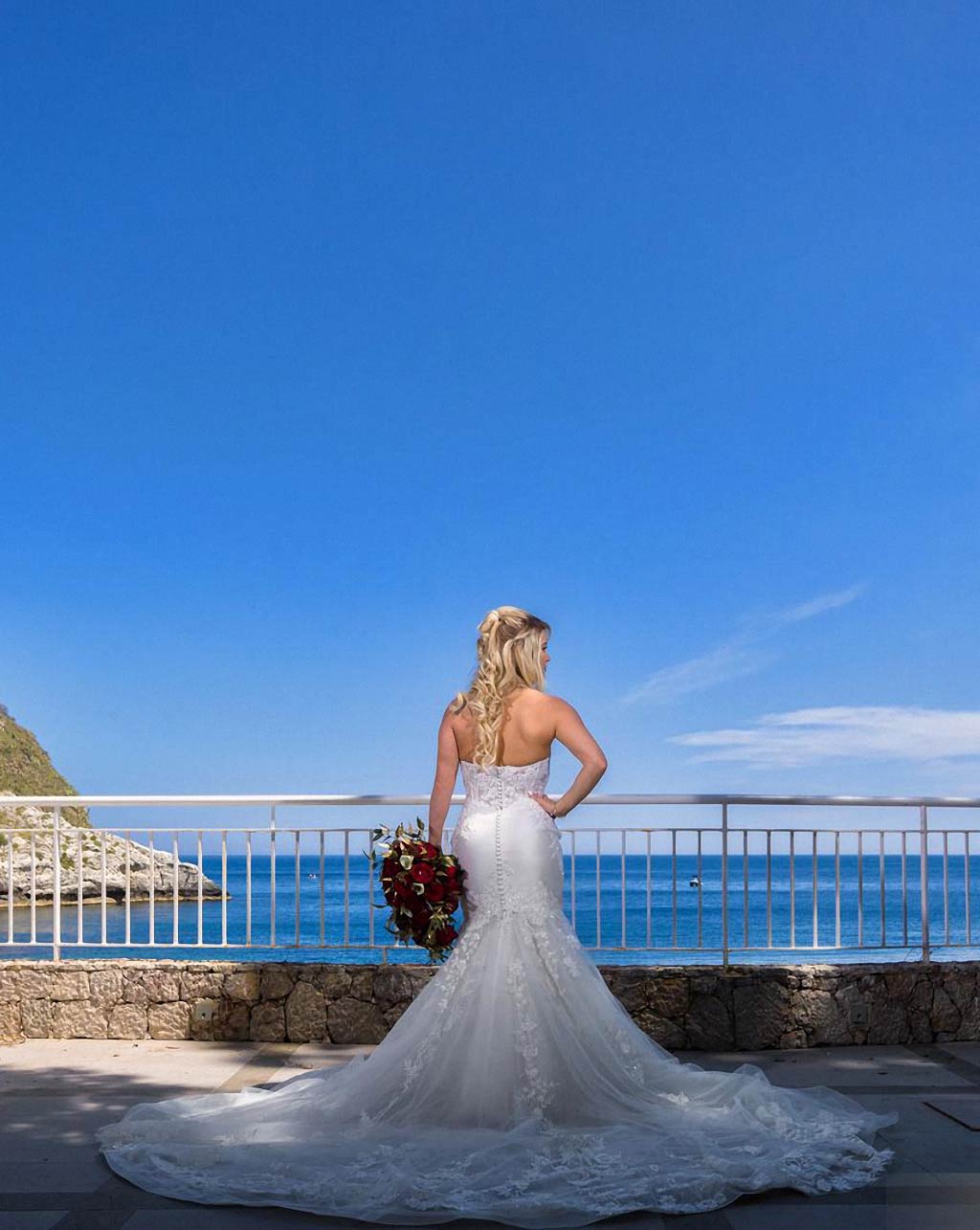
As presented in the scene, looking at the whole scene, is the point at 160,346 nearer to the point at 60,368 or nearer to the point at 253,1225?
the point at 60,368

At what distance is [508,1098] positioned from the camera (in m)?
4.37

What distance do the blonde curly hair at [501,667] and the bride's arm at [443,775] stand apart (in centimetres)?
12

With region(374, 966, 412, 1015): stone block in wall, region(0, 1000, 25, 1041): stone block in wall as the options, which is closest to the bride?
region(374, 966, 412, 1015): stone block in wall

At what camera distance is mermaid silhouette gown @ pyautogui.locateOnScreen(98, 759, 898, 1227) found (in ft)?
12.3

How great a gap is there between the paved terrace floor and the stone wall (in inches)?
4.8

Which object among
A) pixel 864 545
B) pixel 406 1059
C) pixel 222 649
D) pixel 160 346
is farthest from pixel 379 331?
pixel 406 1059

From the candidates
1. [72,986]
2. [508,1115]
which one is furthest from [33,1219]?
[72,986]

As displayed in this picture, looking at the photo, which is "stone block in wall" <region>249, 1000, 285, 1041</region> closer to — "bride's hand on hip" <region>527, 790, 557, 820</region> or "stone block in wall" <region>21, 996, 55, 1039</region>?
"stone block in wall" <region>21, 996, 55, 1039</region>

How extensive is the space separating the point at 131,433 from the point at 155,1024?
28.1 m

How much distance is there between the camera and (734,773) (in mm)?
78062

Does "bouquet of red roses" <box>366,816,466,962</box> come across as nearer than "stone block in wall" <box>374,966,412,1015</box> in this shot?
Yes

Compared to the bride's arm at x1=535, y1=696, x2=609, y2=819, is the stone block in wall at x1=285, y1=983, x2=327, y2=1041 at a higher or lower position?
lower

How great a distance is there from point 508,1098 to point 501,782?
1.15 meters

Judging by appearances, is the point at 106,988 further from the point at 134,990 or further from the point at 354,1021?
the point at 354,1021
